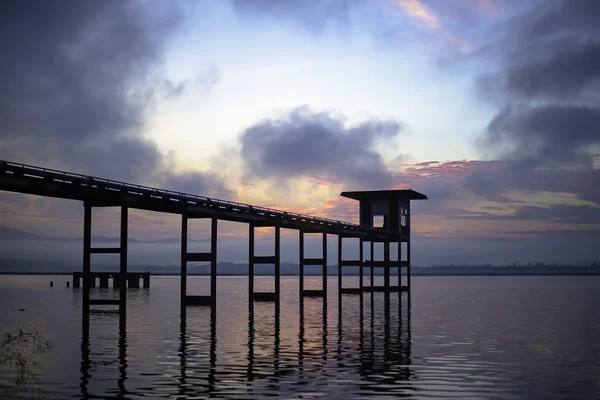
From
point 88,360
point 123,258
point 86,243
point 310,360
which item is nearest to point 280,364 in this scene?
point 310,360

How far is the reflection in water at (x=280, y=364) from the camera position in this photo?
22.0 meters

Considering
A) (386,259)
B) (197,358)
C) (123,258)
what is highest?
(123,258)

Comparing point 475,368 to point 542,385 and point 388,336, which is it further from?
point 388,336

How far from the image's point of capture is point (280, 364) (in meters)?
27.8

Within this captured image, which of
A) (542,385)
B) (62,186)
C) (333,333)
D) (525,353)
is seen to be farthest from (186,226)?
(542,385)

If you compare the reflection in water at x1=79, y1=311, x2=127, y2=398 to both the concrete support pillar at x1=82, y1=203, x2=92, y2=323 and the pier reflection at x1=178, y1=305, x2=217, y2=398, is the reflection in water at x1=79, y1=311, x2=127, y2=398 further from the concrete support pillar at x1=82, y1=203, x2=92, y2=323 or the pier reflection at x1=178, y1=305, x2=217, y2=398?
the concrete support pillar at x1=82, y1=203, x2=92, y2=323

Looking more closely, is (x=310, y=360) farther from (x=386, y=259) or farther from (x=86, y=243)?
(x=386, y=259)

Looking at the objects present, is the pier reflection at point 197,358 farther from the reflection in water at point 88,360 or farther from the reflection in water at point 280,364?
the reflection in water at point 88,360

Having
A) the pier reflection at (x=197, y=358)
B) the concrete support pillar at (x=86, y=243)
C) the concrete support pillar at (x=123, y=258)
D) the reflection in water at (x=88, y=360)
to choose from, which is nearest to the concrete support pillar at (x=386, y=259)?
the pier reflection at (x=197, y=358)

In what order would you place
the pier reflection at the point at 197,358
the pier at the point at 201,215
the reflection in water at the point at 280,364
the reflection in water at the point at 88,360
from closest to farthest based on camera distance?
the reflection in water at the point at 280,364 < the reflection in water at the point at 88,360 < the pier reflection at the point at 197,358 < the pier at the point at 201,215

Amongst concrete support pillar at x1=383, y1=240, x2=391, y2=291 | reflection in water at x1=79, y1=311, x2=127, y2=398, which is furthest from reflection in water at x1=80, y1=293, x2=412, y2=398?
concrete support pillar at x1=383, y1=240, x2=391, y2=291

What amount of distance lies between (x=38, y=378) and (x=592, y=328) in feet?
116

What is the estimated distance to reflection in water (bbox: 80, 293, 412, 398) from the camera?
22028 mm

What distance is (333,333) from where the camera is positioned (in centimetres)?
4166
